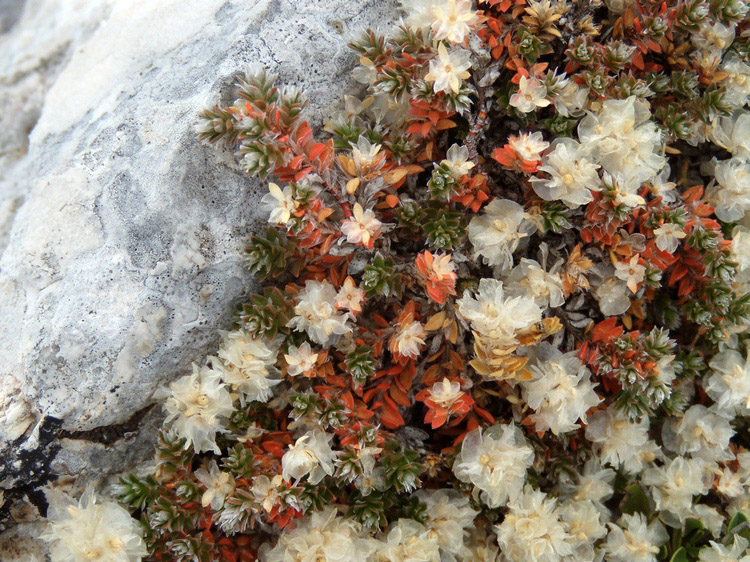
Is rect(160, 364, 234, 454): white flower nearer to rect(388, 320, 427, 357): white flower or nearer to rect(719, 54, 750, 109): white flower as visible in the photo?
rect(388, 320, 427, 357): white flower

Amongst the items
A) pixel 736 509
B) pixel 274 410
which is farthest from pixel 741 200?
pixel 274 410

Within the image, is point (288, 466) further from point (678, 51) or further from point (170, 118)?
point (678, 51)

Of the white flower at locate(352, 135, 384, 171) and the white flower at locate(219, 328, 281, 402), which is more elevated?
the white flower at locate(352, 135, 384, 171)

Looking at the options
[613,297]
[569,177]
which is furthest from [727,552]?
[569,177]

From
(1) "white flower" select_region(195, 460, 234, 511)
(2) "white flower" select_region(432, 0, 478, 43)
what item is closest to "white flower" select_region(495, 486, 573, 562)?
(1) "white flower" select_region(195, 460, 234, 511)

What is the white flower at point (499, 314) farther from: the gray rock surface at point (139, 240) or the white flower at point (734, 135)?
the white flower at point (734, 135)

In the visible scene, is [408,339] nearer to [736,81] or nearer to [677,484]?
[677,484]

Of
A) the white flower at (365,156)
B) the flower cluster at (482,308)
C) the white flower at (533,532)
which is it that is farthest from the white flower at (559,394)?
the white flower at (365,156)
